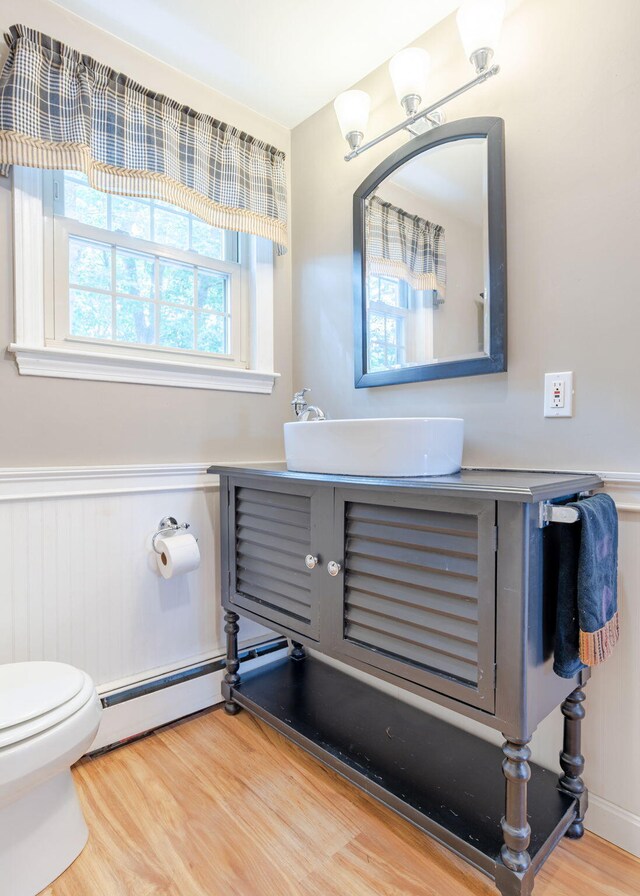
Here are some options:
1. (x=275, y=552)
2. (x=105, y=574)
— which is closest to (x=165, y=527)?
(x=105, y=574)

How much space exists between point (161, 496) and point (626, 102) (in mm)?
1715

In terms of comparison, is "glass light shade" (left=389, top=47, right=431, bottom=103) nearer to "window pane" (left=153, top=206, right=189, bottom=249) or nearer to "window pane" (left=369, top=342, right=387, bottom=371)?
"window pane" (left=369, top=342, right=387, bottom=371)

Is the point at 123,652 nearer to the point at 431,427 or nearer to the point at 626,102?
the point at 431,427

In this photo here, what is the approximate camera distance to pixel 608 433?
1.17m

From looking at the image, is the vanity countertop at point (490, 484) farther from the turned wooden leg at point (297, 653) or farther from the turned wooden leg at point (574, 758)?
the turned wooden leg at point (297, 653)

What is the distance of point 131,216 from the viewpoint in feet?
Answer: 5.48

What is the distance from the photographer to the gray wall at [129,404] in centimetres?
138

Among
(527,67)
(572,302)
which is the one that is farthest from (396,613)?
(527,67)

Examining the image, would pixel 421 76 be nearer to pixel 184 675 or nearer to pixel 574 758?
pixel 574 758

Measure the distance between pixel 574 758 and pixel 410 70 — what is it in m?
1.94

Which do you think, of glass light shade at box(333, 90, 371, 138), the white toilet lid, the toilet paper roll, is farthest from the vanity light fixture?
the white toilet lid

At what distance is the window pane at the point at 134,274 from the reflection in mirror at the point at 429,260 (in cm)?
79

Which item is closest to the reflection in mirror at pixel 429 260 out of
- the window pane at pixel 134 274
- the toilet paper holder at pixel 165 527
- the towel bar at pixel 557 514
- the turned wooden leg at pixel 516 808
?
the towel bar at pixel 557 514

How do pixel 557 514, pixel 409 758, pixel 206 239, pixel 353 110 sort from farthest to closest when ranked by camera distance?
pixel 206 239 < pixel 353 110 < pixel 409 758 < pixel 557 514
